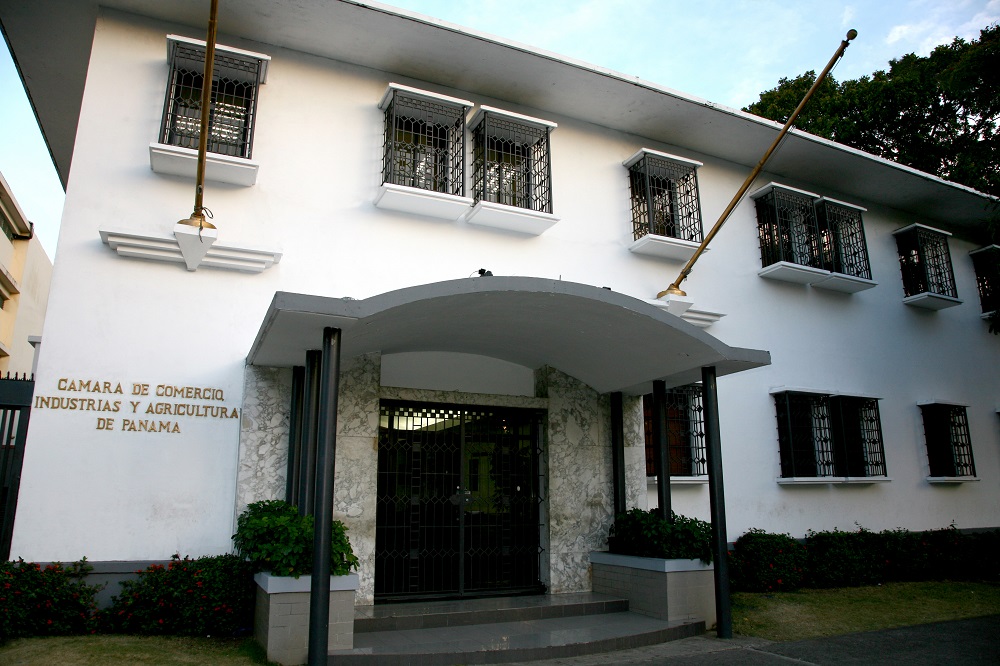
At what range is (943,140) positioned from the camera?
661 inches

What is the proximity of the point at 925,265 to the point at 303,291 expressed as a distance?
1264 cm

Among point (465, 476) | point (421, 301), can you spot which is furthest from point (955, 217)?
point (421, 301)

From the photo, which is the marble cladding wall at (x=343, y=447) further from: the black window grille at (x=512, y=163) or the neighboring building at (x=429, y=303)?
the black window grille at (x=512, y=163)

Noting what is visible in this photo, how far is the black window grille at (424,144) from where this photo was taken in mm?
10086

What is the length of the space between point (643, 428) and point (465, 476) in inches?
118

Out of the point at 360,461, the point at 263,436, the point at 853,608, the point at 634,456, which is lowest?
the point at 853,608

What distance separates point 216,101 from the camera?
9570 mm

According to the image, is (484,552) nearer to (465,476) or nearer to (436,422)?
(465,476)

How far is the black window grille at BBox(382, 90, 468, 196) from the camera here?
10086 millimetres

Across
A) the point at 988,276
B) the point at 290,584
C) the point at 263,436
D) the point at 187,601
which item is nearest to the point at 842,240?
the point at 988,276

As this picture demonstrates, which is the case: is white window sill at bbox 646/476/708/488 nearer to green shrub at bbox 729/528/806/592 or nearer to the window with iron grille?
green shrub at bbox 729/528/806/592

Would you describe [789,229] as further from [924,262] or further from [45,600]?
[45,600]

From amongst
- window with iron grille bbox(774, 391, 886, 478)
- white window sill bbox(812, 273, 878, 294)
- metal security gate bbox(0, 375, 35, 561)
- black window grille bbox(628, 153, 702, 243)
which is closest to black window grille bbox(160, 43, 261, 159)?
→ metal security gate bbox(0, 375, 35, 561)

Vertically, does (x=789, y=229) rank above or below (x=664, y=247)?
above
